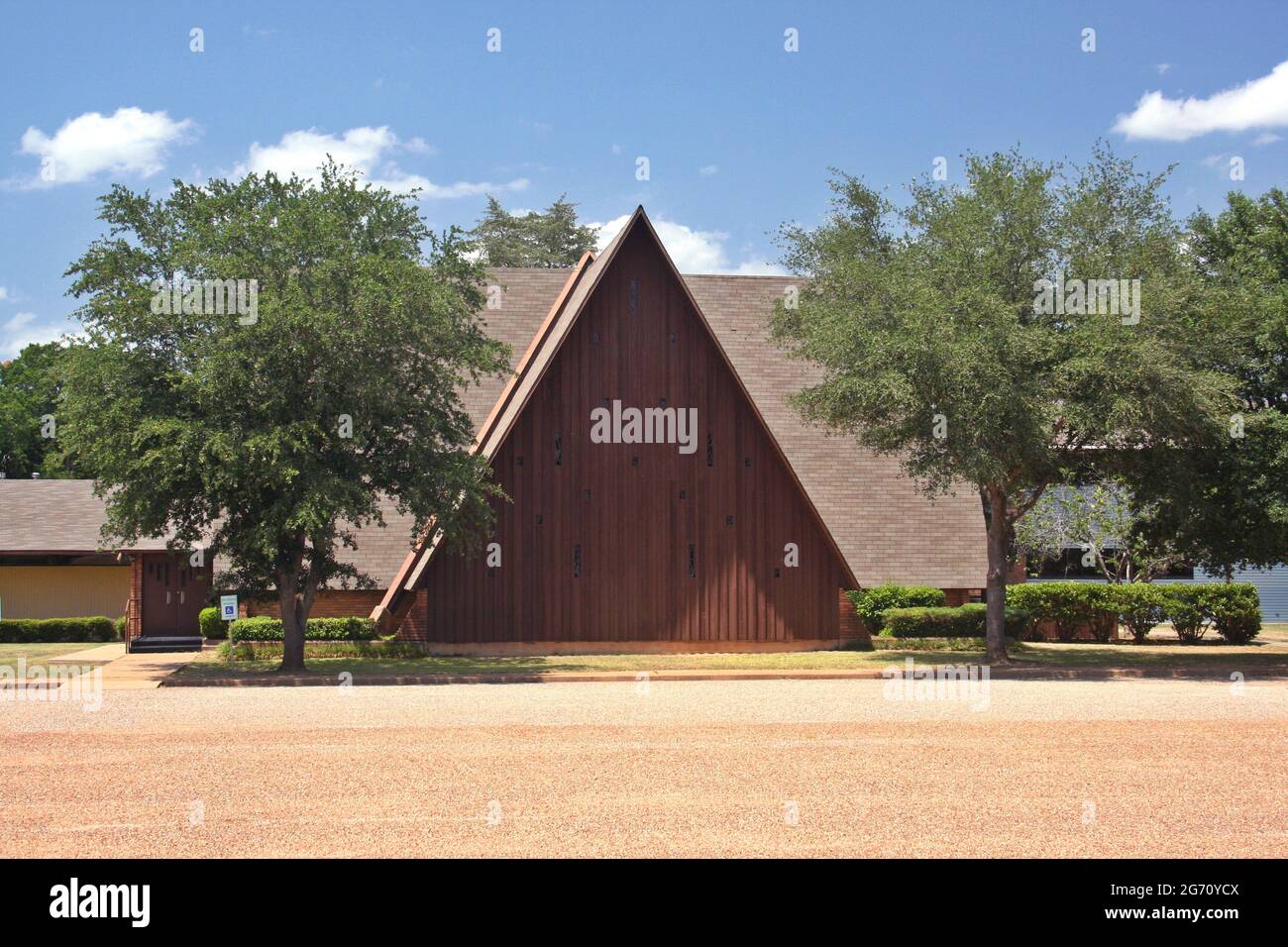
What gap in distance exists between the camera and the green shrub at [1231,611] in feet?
116

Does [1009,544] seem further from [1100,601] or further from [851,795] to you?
[851,795]

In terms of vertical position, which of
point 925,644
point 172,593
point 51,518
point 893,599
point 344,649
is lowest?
point 925,644

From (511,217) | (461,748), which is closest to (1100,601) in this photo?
(461,748)

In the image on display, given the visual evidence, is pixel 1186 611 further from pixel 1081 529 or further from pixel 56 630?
pixel 56 630

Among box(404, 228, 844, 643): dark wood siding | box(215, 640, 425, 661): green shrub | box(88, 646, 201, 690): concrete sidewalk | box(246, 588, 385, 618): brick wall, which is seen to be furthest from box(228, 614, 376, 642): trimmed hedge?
box(246, 588, 385, 618): brick wall

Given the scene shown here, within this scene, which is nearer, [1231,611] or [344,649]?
[344,649]

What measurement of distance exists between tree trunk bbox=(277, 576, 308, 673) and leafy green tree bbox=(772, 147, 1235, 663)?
11487mm

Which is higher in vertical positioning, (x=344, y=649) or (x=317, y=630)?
(x=317, y=630)

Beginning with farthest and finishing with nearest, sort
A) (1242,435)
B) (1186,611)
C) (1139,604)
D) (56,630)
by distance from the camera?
1. (1139,604)
2. (1186,611)
3. (56,630)
4. (1242,435)

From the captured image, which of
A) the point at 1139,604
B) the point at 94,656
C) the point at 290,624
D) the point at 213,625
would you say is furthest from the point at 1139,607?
the point at 94,656

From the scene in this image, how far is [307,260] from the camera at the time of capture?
23.9 m

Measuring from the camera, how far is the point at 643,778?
39.7 feet

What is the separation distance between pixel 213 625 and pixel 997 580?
19174 millimetres

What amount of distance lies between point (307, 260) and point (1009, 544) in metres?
25.1
